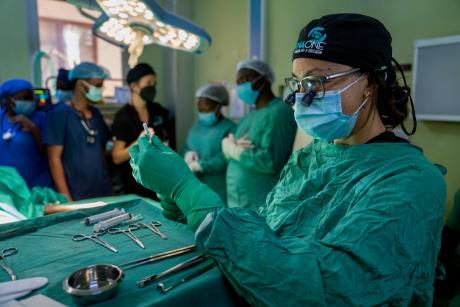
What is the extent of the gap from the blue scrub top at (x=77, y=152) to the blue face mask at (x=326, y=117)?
2.01 m

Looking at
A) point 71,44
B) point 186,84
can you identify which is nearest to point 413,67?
point 186,84

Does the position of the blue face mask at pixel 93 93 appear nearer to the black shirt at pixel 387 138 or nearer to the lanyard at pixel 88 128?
the lanyard at pixel 88 128

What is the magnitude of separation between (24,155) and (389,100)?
2413 mm

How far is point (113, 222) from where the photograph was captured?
1.26 m

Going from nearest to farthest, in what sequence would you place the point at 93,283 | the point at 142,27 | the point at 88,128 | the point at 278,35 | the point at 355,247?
the point at 355,247
the point at 93,283
the point at 142,27
the point at 88,128
the point at 278,35

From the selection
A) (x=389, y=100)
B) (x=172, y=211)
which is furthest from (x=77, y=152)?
(x=389, y=100)

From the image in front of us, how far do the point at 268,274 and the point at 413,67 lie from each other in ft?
6.30

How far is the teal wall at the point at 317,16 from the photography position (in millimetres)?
2115

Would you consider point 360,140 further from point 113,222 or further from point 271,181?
point 271,181

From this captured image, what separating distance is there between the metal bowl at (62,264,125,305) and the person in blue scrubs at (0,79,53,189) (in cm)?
195

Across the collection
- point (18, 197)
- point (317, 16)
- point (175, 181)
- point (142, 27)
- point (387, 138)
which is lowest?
point (18, 197)

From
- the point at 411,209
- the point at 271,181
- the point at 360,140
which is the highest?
the point at 360,140

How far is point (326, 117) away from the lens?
3.62 feet

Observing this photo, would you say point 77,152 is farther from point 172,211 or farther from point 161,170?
point 161,170
